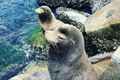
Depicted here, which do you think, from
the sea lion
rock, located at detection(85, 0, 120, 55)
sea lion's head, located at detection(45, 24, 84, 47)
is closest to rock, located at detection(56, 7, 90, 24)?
rock, located at detection(85, 0, 120, 55)

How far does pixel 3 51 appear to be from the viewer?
803cm

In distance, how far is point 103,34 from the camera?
6.40 m

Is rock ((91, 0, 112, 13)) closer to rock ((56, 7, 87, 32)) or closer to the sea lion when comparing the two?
rock ((56, 7, 87, 32))

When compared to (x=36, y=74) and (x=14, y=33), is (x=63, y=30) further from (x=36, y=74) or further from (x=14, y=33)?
(x=14, y=33)

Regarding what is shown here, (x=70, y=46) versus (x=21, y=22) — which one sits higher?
(x=70, y=46)

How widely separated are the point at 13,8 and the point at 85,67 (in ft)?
16.0

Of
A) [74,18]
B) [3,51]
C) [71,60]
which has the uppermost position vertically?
[71,60]

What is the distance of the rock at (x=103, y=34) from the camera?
6.38 meters

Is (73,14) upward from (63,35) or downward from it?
downward

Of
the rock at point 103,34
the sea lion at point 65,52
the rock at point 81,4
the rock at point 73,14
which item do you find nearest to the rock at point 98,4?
the rock at point 81,4

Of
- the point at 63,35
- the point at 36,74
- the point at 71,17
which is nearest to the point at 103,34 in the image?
the point at 36,74

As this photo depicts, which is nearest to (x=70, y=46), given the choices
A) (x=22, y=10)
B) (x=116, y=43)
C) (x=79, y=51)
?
(x=79, y=51)

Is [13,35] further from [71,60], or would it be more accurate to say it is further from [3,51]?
[71,60]

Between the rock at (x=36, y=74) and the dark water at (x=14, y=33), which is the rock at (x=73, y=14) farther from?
the rock at (x=36, y=74)
